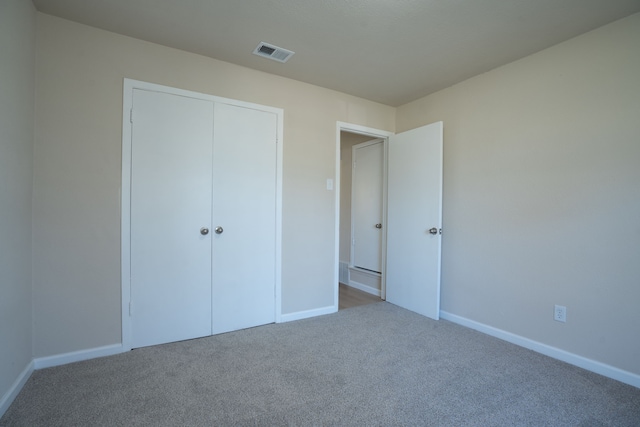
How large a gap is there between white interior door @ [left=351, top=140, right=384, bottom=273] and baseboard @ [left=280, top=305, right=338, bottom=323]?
1030 mm

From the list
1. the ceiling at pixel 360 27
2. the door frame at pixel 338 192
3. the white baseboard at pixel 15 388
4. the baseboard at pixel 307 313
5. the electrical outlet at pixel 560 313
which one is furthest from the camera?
the door frame at pixel 338 192

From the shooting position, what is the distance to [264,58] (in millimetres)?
2607

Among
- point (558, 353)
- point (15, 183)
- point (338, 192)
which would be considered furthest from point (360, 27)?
point (558, 353)

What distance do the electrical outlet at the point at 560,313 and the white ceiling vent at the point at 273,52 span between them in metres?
2.96

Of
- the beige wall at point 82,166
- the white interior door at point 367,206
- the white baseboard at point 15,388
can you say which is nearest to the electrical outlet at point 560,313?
the white interior door at point 367,206

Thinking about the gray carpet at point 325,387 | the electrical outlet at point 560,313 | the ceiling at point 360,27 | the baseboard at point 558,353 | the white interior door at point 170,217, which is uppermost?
the ceiling at point 360,27

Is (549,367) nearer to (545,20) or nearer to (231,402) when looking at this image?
(231,402)

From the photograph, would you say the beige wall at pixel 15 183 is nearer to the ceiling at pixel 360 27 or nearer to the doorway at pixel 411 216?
the ceiling at pixel 360 27

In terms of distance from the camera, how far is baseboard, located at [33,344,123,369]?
6.73 feet

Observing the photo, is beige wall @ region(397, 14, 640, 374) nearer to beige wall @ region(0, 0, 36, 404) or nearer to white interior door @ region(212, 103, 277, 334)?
white interior door @ region(212, 103, 277, 334)

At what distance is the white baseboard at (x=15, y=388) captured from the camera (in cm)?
160

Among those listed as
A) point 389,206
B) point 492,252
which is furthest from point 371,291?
point 492,252

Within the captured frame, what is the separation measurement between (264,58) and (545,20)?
211 cm

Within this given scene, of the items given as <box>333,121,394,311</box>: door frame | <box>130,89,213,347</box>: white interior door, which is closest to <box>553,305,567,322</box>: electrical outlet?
<box>333,121,394,311</box>: door frame
